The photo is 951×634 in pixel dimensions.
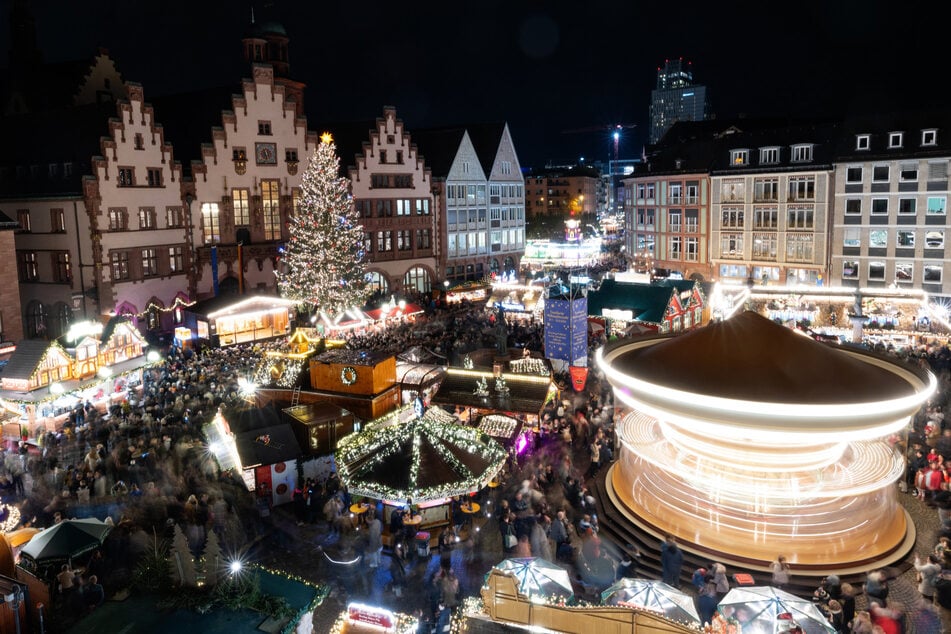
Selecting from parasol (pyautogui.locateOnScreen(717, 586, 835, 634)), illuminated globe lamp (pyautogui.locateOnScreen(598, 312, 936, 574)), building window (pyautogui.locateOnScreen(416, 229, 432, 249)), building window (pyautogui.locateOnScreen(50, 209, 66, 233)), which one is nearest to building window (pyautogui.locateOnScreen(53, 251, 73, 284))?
building window (pyautogui.locateOnScreen(50, 209, 66, 233))

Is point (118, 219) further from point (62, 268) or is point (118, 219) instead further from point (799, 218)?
point (799, 218)

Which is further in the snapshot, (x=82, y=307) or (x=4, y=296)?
(x=82, y=307)

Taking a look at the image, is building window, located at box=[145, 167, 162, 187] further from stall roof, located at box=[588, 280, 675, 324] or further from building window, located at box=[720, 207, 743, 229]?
building window, located at box=[720, 207, 743, 229]

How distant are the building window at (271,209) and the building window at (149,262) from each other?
22.6 feet

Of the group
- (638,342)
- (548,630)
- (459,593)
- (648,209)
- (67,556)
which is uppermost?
(648,209)

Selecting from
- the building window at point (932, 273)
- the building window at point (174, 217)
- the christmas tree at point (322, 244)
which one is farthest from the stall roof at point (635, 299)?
the building window at point (174, 217)

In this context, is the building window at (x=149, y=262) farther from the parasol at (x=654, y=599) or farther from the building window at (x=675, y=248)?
the building window at (x=675, y=248)

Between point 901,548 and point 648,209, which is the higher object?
point 648,209

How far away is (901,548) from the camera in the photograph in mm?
13750

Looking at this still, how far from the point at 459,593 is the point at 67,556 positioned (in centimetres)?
709

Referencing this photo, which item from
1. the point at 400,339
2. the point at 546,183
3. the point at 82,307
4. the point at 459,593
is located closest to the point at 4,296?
the point at 82,307

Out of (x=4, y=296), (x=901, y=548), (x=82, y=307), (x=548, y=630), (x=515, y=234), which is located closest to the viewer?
(x=548, y=630)

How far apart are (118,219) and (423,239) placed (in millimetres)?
22317

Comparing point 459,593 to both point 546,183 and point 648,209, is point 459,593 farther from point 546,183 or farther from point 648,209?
point 546,183
